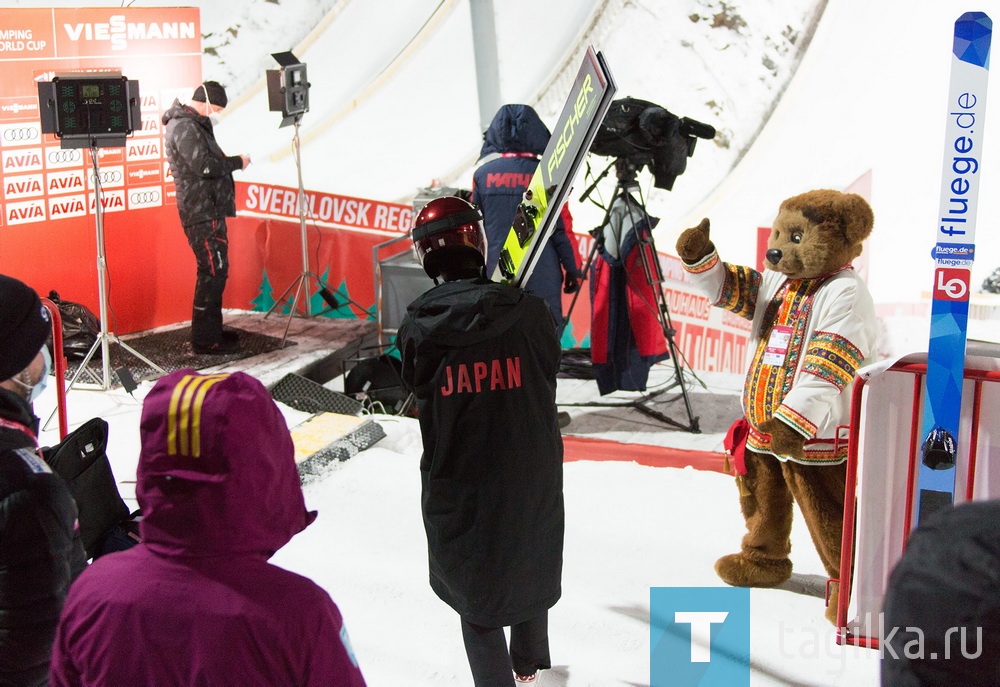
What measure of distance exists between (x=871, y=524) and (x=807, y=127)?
12.4ft

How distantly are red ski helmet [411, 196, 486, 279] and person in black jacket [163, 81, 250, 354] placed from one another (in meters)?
3.95

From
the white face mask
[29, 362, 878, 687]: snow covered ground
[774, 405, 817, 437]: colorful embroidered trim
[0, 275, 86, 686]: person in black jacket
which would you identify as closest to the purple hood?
[0, 275, 86, 686]: person in black jacket

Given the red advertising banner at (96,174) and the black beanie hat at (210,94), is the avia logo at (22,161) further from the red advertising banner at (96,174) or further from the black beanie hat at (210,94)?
the black beanie hat at (210,94)

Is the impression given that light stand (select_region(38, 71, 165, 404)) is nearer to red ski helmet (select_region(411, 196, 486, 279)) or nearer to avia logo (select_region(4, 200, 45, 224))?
avia logo (select_region(4, 200, 45, 224))

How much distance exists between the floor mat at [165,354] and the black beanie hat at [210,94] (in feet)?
4.88

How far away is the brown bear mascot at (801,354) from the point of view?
2.85 m

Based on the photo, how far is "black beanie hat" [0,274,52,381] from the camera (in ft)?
6.07

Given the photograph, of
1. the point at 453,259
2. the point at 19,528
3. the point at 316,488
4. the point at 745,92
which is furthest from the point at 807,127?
the point at 19,528

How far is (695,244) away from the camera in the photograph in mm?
3123

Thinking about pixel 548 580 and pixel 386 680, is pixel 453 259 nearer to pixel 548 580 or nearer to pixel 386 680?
pixel 548 580

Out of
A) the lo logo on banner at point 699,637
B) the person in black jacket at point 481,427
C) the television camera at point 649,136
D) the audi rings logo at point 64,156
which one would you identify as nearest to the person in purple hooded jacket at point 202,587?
the person in black jacket at point 481,427

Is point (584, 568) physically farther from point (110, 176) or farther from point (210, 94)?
point (110, 176)

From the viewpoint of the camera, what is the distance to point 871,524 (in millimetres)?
Answer: 2656

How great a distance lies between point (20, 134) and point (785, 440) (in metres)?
4.71
